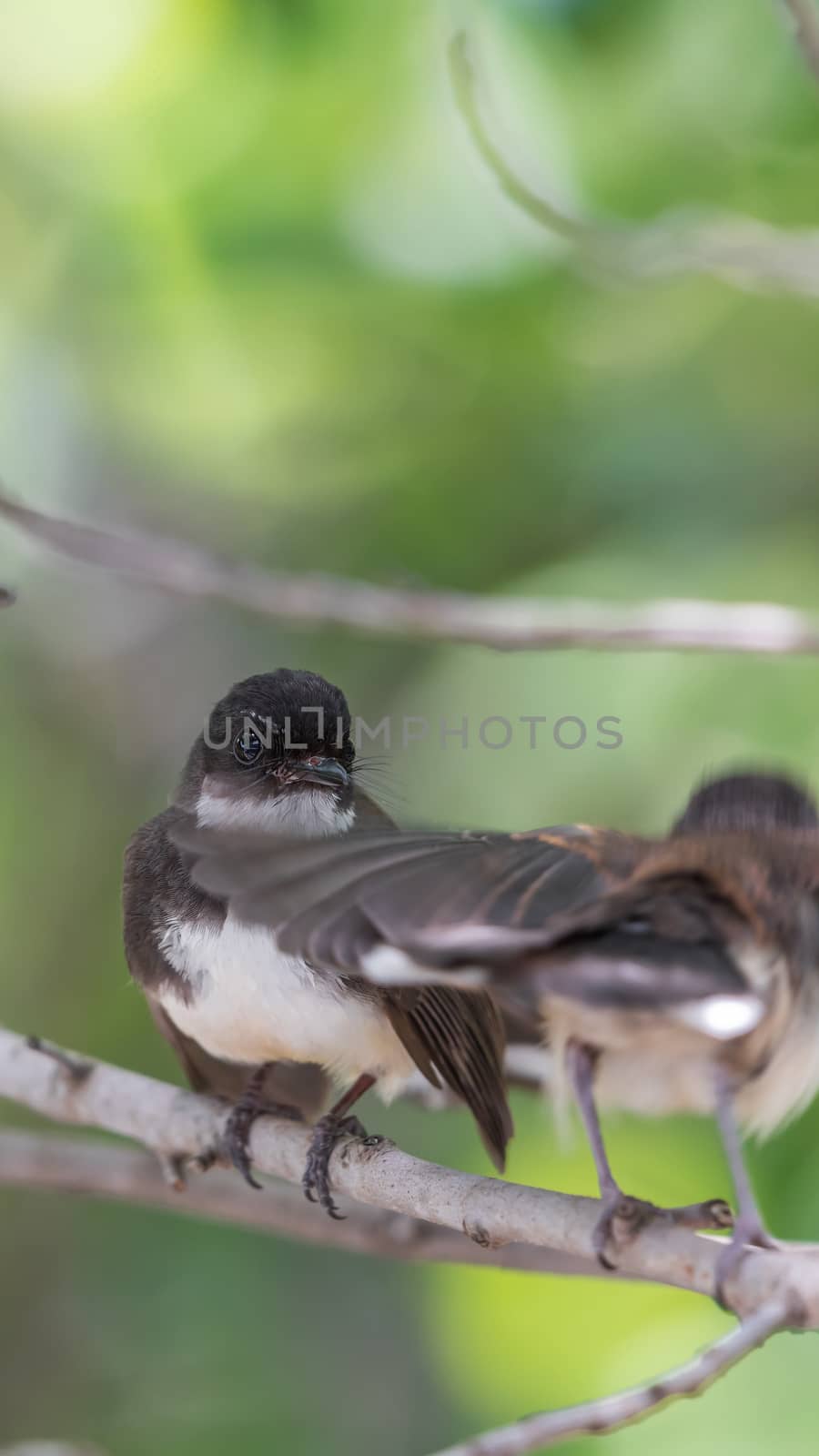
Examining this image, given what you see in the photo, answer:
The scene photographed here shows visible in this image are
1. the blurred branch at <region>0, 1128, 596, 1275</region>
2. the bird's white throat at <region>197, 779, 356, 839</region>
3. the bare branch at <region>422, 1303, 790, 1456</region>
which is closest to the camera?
the bare branch at <region>422, 1303, 790, 1456</region>

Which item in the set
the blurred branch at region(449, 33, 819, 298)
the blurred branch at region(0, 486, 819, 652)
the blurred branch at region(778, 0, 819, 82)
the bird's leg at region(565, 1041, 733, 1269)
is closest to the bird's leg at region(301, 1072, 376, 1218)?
the bird's leg at region(565, 1041, 733, 1269)

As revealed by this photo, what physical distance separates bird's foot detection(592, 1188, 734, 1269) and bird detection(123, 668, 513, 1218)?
1.84 feet

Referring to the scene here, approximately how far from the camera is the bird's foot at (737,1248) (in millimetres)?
1321

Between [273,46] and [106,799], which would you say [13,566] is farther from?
[273,46]

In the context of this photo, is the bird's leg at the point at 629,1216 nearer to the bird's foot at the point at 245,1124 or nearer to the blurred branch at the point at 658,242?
the bird's foot at the point at 245,1124

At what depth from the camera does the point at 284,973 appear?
6.59 ft

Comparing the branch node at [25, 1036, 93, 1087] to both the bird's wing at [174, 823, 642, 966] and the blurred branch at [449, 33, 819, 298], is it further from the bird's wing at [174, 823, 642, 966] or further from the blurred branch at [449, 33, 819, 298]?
the blurred branch at [449, 33, 819, 298]

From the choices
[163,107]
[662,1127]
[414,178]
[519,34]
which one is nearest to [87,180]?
[163,107]

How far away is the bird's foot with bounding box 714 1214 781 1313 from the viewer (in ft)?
4.33

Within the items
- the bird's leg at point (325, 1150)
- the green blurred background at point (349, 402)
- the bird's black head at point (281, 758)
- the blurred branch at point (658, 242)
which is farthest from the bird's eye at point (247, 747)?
the green blurred background at point (349, 402)

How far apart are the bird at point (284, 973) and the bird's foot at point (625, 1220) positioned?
56cm

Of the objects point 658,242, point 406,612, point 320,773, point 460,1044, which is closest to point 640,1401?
point 460,1044

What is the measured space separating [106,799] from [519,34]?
2.30 meters

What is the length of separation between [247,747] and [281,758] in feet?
0.22
